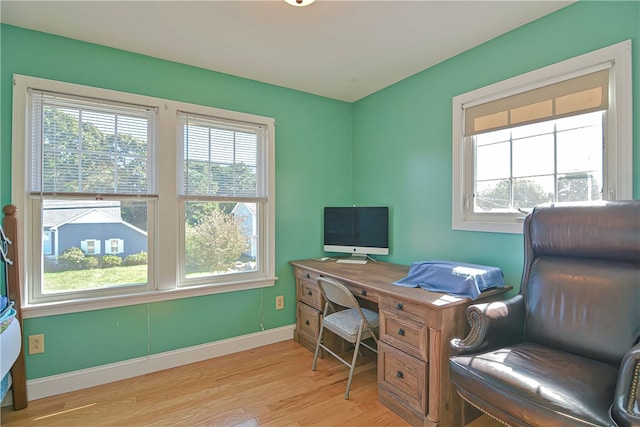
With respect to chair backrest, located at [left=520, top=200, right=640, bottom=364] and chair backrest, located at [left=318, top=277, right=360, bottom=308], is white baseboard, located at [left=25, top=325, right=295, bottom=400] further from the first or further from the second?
chair backrest, located at [left=520, top=200, right=640, bottom=364]

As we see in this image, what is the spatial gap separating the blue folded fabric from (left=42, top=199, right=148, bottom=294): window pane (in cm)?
199

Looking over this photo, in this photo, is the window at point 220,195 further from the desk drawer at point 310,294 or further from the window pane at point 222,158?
the desk drawer at point 310,294

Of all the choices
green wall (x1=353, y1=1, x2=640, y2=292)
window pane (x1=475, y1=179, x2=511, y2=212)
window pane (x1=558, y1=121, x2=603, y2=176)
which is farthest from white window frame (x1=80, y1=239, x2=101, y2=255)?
window pane (x1=558, y1=121, x2=603, y2=176)

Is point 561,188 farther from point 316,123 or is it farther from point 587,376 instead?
point 316,123

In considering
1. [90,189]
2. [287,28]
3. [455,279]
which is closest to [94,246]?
[90,189]

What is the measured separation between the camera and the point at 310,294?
2.85m

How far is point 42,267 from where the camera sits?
6.94ft

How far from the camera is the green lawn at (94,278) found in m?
2.16

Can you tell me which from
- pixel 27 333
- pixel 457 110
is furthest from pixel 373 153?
pixel 27 333

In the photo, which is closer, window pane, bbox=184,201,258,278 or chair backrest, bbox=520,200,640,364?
chair backrest, bbox=520,200,640,364

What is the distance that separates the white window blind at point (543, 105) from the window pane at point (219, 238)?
2020mm

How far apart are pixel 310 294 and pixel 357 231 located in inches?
29.3

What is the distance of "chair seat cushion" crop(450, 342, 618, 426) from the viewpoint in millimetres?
1117

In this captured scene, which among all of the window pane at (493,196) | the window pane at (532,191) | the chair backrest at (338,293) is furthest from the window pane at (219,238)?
the window pane at (532,191)
